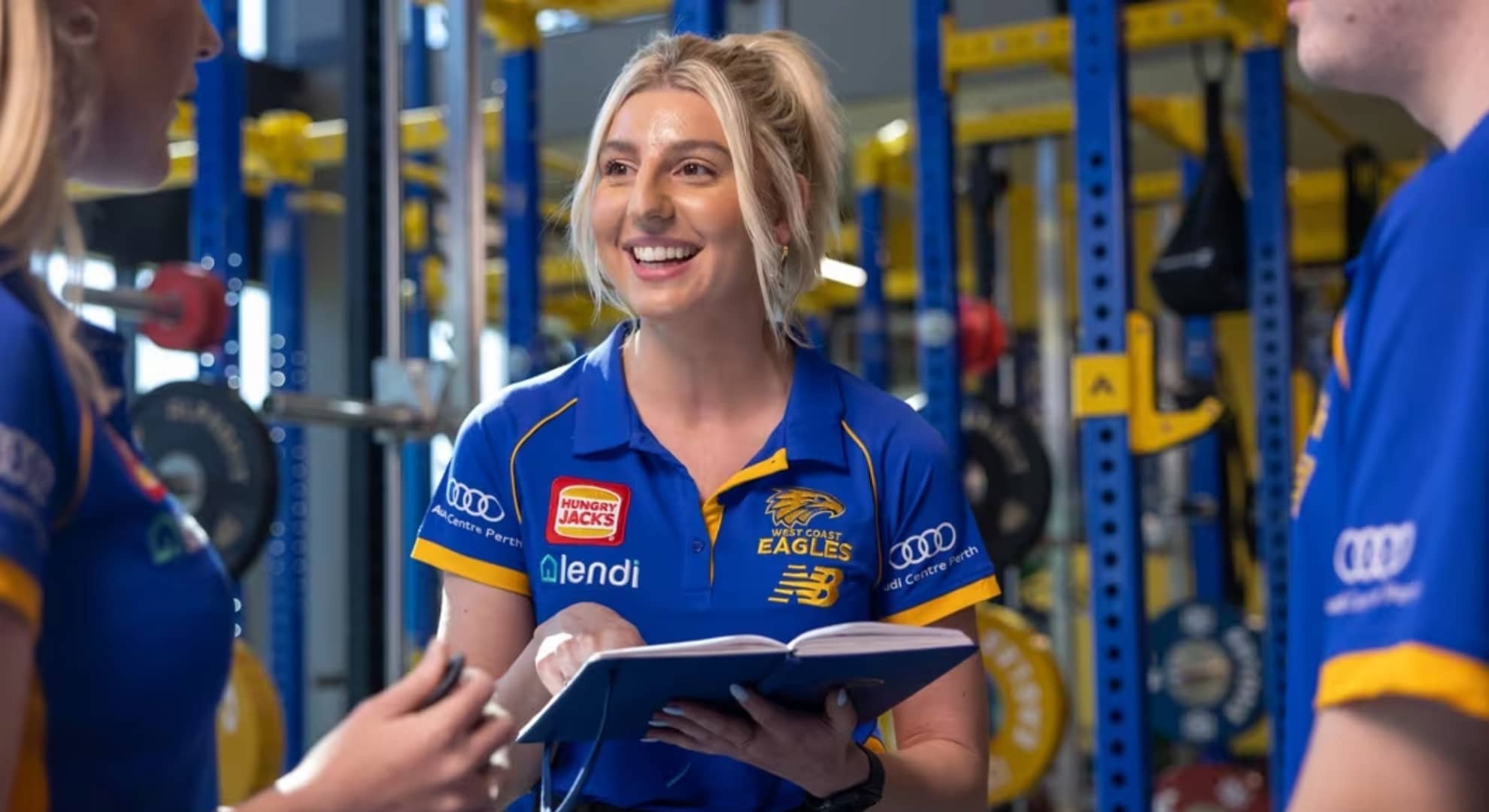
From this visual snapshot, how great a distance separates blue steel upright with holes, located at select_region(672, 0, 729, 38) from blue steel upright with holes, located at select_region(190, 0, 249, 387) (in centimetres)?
170

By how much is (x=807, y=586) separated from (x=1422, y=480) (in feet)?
3.12

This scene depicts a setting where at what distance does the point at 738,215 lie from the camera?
74.5 inches

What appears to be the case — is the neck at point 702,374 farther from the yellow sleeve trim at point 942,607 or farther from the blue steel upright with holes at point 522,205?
the blue steel upright with holes at point 522,205

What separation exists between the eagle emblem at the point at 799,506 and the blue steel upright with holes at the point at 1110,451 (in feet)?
3.98

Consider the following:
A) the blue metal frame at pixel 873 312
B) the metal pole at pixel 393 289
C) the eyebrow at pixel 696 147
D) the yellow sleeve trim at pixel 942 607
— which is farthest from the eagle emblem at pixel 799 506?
the blue metal frame at pixel 873 312

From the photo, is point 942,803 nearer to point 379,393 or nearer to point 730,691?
point 730,691

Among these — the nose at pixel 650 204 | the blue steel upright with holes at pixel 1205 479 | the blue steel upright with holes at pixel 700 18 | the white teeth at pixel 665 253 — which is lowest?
the blue steel upright with holes at pixel 1205 479

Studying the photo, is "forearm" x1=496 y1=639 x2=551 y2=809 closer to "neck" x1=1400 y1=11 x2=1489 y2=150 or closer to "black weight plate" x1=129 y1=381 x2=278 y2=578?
"neck" x1=1400 y1=11 x2=1489 y2=150

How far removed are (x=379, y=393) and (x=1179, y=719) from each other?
3295 mm

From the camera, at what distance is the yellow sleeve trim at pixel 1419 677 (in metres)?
0.87

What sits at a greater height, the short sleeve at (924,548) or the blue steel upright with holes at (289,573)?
the short sleeve at (924,548)

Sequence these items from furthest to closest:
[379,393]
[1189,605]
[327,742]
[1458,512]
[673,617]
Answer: [1189,605], [379,393], [673,617], [327,742], [1458,512]

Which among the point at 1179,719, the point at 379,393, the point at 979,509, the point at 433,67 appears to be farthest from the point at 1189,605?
the point at 433,67

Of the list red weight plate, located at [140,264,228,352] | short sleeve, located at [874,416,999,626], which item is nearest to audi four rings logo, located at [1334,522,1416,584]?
short sleeve, located at [874,416,999,626]
